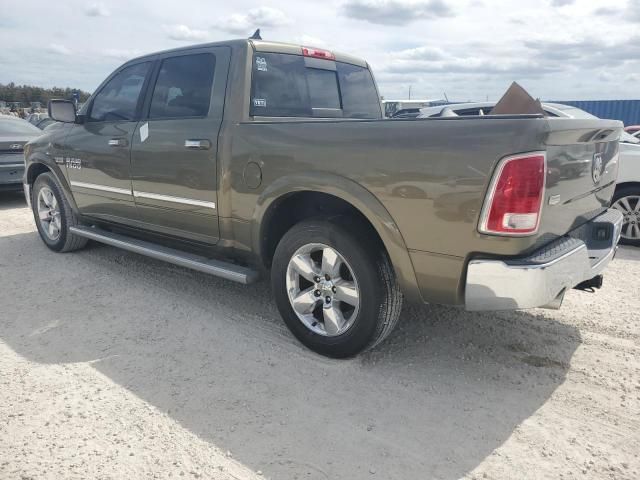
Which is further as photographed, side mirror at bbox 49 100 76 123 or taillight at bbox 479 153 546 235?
side mirror at bbox 49 100 76 123

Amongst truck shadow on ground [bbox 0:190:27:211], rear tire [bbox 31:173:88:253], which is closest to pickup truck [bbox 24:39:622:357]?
rear tire [bbox 31:173:88:253]

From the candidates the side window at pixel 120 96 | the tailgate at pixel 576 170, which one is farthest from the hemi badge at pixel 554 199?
the side window at pixel 120 96

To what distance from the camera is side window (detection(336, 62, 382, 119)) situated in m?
4.42

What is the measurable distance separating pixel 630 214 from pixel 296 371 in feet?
15.9

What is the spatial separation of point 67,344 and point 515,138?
2.96 metres

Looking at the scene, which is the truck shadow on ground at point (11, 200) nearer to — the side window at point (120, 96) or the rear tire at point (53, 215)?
the rear tire at point (53, 215)

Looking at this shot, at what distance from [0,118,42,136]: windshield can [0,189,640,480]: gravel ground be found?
602cm

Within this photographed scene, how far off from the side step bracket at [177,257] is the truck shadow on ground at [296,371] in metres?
0.38

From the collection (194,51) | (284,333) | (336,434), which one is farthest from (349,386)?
(194,51)

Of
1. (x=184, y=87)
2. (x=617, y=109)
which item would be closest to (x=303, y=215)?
(x=184, y=87)

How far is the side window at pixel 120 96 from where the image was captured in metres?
4.34

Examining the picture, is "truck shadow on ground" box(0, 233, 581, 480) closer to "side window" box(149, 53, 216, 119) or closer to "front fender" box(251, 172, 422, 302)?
"front fender" box(251, 172, 422, 302)

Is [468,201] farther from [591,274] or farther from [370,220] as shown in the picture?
[591,274]

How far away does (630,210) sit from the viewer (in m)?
A: 6.05
